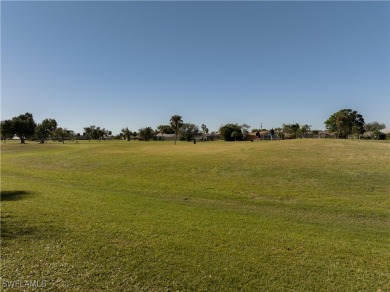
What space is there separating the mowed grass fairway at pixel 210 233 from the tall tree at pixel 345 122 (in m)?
94.3

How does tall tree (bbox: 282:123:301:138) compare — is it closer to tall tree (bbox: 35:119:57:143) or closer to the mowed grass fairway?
the mowed grass fairway

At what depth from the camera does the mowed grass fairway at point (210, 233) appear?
6.34 meters

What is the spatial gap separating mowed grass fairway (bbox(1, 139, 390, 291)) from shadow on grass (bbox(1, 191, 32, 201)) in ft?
0.40

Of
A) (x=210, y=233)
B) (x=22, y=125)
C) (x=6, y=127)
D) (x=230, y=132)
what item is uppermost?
(x=22, y=125)

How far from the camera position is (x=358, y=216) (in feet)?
41.0

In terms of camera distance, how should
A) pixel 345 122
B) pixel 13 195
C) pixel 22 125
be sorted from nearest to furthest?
pixel 13 195
pixel 22 125
pixel 345 122

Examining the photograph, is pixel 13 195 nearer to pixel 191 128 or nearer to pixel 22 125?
pixel 22 125

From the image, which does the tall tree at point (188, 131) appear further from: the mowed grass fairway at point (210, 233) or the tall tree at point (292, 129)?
the mowed grass fairway at point (210, 233)

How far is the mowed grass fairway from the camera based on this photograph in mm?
6340

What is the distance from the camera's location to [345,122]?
338ft

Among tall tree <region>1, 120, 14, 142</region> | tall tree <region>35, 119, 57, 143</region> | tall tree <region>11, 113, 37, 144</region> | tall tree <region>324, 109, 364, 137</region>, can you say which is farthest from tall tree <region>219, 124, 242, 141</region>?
tall tree <region>35, 119, 57, 143</region>

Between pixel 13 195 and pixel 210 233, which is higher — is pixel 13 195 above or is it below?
above

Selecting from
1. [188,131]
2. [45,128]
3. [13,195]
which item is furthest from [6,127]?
[13,195]

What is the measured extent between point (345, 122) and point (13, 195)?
115483mm
